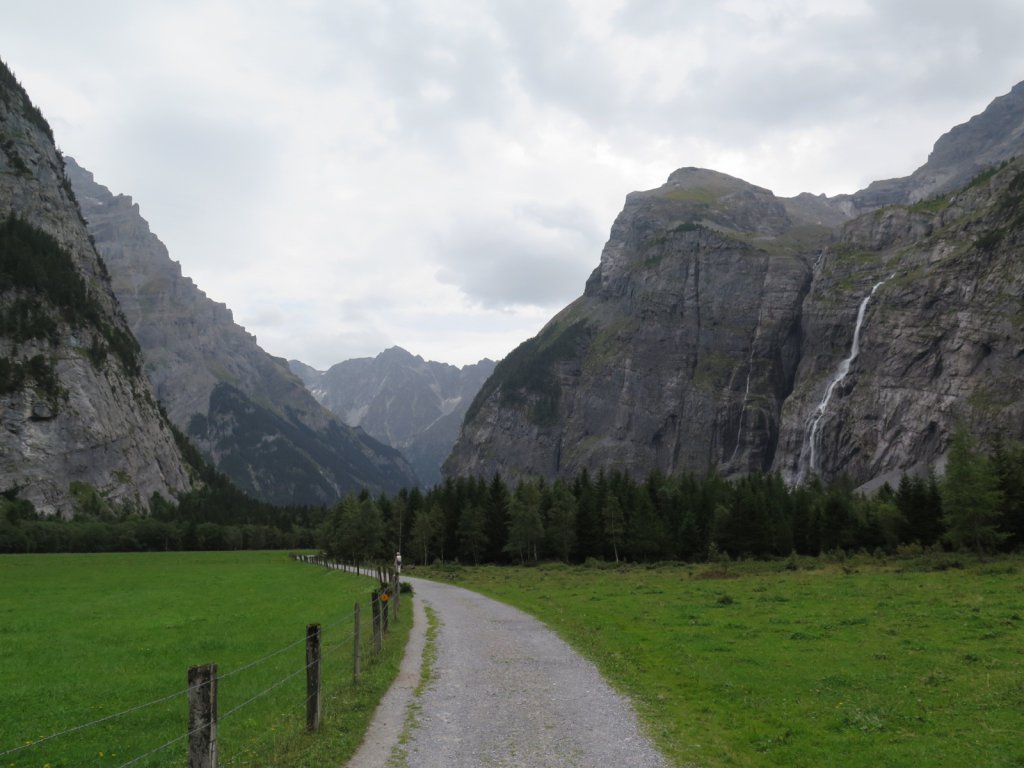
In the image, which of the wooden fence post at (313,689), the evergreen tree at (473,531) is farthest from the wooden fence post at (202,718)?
the evergreen tree at (473,531)

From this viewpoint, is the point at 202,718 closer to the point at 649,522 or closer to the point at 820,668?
the point at 820,668

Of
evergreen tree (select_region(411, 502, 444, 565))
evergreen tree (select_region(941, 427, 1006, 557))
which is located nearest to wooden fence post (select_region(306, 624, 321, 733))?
evergreen tree (select_region(941, 427, 1006, 557))

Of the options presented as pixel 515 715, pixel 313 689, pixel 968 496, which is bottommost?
pixel 515 715

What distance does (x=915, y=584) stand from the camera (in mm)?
47156

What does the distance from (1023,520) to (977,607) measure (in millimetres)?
58957

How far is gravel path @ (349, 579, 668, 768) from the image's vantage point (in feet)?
43.5

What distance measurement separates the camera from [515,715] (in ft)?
54.1

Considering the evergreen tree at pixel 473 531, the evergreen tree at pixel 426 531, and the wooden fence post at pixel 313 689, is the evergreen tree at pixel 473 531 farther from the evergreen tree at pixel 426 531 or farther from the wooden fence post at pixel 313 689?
the wooden fence post at pixel 313 689

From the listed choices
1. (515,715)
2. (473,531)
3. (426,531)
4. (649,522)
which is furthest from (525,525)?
(515,715)

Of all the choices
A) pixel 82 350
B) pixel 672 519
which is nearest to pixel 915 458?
pixel 672 519

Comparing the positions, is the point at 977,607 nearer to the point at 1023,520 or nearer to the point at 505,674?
the point at 505,674

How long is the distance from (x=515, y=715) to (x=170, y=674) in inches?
552

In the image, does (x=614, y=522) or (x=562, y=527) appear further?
(x=562, y=527)

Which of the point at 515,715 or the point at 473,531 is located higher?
the point at 473,531
